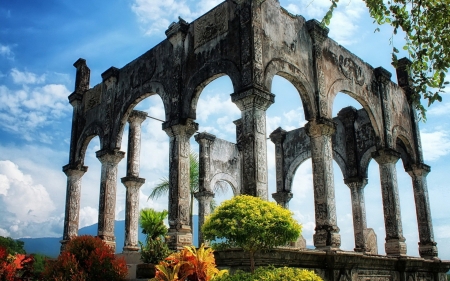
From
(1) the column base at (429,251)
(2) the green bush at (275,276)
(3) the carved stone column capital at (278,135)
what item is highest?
(3) the carved stone column capital at (278,135)

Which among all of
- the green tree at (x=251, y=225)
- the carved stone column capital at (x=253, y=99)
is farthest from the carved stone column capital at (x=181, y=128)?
the green tree at (x=251, y=225)

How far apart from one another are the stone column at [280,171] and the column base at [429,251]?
5399mm

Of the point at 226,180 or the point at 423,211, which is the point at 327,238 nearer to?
the point at 423,211

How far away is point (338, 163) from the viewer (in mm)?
18984

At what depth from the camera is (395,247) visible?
14.4 meters

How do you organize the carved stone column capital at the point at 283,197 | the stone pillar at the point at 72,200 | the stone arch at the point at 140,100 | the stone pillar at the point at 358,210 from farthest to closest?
the carved stone column capital at the point at 283,197, the stone pillar at the point at 358,210, the stone pillar at the point at 72,200, the stone arch at the point at 140,100

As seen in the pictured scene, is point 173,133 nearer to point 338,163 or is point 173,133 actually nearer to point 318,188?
point 318,188

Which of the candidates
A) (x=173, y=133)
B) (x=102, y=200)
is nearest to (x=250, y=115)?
(x=173, y=133)

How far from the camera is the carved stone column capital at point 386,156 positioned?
15102mm

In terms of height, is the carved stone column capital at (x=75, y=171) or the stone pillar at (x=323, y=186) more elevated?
the carved stone column capital at (x=75, y=171)

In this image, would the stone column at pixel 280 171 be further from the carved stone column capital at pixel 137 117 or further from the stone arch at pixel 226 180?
the carved stone column capital at pixel 137 117

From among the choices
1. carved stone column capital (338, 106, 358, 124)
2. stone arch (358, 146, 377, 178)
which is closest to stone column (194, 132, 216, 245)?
carved stone column capital (338, 106, 358, 124)

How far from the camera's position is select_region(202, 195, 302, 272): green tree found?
7473 mm

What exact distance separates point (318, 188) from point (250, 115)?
3053 millimetres
